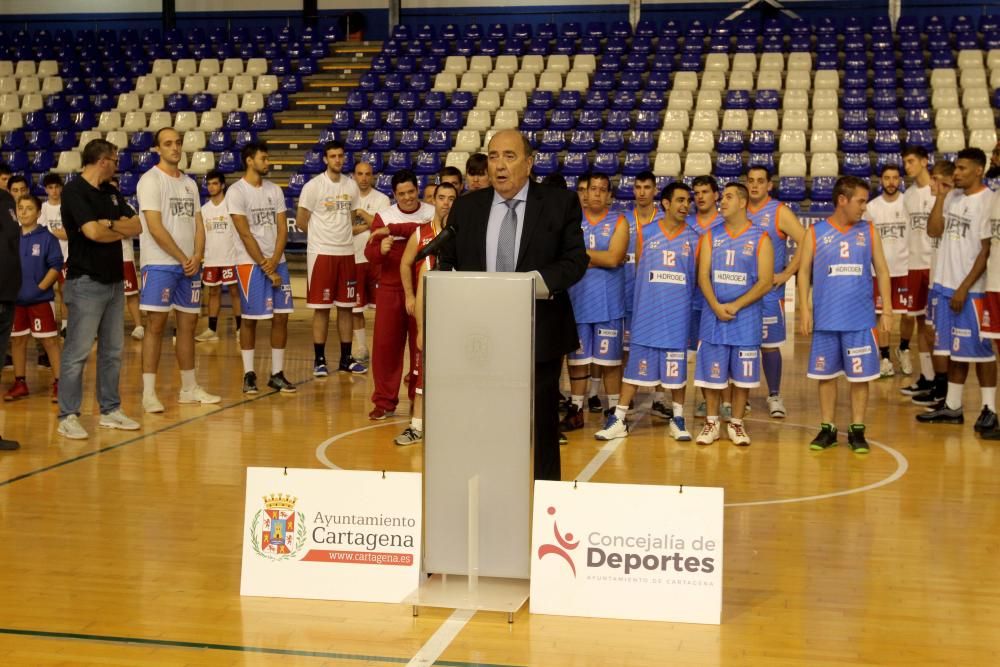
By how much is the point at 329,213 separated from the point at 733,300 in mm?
4286

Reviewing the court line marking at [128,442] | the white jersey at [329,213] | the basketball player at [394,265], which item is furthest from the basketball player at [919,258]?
the court line marking at [128,442]

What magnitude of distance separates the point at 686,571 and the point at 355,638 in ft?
A: 4.22

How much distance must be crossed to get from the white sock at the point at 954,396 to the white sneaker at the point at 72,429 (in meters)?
6.29

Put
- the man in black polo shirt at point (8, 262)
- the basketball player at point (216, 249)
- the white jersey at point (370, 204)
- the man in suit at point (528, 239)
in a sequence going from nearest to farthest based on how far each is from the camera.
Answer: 1. the man in suit at point (528, 239)
2. the man in black polo shirt at point (8, 262)
3. the basketball player at point (216, 249)
4. the white jersey at point (370, 204)

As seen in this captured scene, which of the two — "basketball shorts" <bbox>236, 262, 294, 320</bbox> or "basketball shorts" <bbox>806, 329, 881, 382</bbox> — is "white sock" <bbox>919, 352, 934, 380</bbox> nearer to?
"basketball shorts" <bbox>806, 329, 881, 382</bbox>

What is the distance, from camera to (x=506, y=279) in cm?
448

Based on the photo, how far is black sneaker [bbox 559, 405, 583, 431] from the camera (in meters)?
8.56

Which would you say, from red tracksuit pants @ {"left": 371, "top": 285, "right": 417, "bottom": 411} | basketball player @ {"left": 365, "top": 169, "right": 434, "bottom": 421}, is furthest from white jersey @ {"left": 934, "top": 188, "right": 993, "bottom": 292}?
red tracksuit pants @ {"left": 371, "top": 285, "right": 417, "bottom": 411}

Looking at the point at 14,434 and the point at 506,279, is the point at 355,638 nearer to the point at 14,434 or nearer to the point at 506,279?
the point at 506,279

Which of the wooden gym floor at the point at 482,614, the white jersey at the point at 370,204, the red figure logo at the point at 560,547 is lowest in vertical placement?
the wooden gym floor at the point at 482,614

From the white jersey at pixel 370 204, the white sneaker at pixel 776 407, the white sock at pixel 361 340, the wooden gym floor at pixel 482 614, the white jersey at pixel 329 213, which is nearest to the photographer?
the wooden gym floor at pixel 482 614

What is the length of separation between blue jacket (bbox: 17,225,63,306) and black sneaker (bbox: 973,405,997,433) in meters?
7.24

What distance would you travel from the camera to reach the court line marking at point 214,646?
13.7 feet

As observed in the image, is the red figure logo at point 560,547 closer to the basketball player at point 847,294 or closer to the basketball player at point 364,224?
the basketball player at point 847,294
